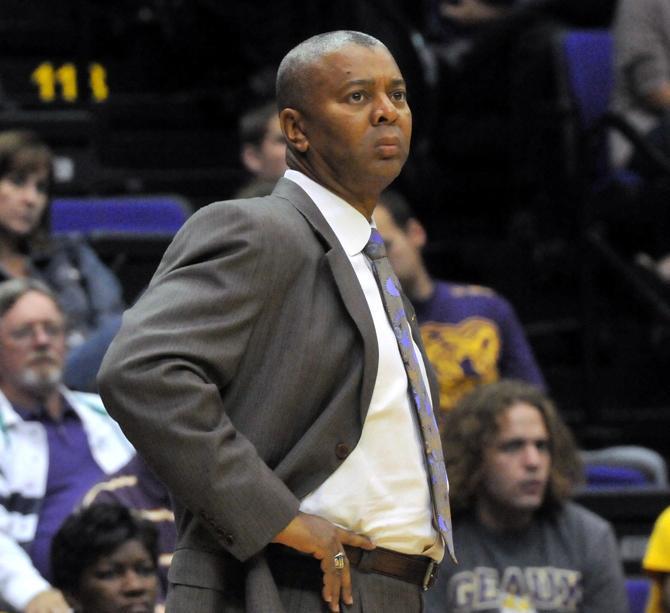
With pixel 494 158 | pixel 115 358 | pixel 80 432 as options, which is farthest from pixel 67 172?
pixel 115 358

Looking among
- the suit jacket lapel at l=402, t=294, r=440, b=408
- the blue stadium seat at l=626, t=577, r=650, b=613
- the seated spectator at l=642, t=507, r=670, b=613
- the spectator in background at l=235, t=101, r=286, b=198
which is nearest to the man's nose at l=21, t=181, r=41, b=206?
the spectator in background at l=235, t=101, r=286, b=198

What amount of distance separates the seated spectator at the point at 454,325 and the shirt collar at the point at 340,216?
243 cm

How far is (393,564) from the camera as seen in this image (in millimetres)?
2471

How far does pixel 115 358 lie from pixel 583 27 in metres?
5.85

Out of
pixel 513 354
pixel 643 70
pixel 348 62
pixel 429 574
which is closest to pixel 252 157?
pixel 513 354

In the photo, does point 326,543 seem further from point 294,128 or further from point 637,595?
point 637,595

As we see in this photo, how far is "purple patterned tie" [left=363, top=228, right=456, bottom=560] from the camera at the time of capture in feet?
8.19

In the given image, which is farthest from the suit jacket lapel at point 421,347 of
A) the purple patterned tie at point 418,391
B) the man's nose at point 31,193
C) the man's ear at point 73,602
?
the man's nose at point 31,193

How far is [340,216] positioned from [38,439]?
7.66 feet

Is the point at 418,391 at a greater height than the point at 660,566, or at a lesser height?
greater

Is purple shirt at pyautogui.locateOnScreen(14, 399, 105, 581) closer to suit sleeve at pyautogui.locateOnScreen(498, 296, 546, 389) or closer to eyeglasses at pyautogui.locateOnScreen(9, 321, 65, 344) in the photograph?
eyeglasses at pyautogui.locateOnScreen(9, 321, 65, 344)

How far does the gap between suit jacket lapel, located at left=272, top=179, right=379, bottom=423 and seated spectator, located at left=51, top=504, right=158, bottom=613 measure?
171 cm

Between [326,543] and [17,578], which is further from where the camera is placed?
[17,578]

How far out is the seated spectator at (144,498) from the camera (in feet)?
14.0
